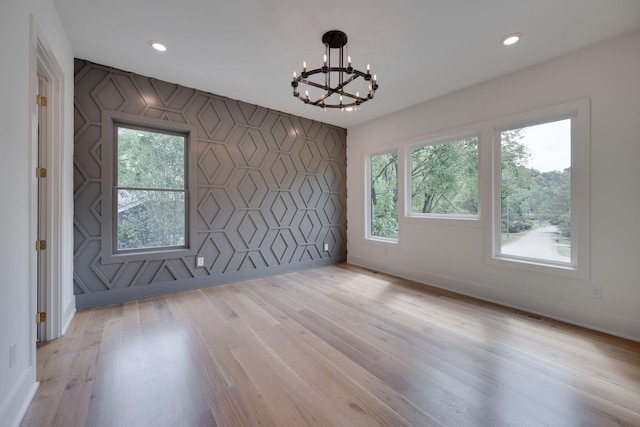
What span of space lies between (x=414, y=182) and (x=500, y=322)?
2.35m

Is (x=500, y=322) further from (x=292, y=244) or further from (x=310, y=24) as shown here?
(x=310, y=24)

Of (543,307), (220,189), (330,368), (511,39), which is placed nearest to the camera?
(330,368)

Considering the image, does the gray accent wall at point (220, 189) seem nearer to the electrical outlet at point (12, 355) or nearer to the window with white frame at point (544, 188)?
the electrical outlet at point (12, 355)

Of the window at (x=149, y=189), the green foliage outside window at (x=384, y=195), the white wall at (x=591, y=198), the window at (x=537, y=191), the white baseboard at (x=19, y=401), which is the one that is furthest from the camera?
the green foliage outside window at (x=384, y=195)

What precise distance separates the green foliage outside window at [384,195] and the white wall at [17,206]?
4340 mm

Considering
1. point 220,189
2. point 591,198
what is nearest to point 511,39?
point 591,198

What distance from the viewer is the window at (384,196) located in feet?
15.3

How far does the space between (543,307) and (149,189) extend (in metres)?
4.90

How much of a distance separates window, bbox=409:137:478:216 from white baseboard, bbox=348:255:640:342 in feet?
3.18

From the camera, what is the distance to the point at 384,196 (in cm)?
489

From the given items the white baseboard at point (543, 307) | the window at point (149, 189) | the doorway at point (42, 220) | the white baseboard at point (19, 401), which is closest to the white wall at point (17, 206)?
the white baseboard at point (19, 401)

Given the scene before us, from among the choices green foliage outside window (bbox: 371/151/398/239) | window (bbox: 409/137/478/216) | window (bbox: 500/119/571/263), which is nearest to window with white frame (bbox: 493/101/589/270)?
window (bbox: 500/119/571/263)

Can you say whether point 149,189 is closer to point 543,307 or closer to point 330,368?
point 330,368

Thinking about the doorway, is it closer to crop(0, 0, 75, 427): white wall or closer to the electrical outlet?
crop(0, 0, 75, 427): white wall
